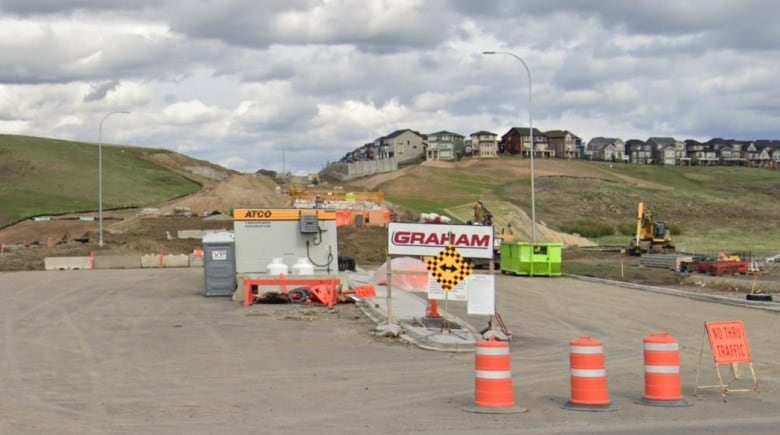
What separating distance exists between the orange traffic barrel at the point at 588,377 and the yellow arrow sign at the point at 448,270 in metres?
7.93

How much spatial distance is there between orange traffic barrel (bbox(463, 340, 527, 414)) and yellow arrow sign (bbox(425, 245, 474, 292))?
7.88 meters

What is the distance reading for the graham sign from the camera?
72.0ft

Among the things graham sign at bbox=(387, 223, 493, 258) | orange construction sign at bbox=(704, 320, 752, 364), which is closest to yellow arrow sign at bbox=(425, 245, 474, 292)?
graham sign at bbox=(387, 223, 493, 258)

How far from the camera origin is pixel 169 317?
2702 cm

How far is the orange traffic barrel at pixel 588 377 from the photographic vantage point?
1296cm

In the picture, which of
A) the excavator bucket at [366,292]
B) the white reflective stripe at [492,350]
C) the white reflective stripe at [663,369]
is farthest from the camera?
the excavator bucket at [366,292]

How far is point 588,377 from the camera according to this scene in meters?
13.1

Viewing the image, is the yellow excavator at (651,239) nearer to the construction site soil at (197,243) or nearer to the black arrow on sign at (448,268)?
the construction site soil at (197,243)

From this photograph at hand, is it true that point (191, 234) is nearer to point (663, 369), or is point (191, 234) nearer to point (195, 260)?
point (195, 260)

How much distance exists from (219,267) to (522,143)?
155 metres

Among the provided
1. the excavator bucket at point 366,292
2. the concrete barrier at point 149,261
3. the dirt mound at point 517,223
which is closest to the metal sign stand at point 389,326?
the excavator bucket at point 366,292

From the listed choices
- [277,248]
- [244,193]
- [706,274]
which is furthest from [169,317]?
[244,193]

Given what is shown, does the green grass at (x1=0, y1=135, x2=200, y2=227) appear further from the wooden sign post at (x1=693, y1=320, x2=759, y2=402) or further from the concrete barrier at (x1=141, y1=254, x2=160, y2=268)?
the wooden sign post at (x1=693, y1=320, x2=759, y2=402)

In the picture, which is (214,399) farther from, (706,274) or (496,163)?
(496,163)
